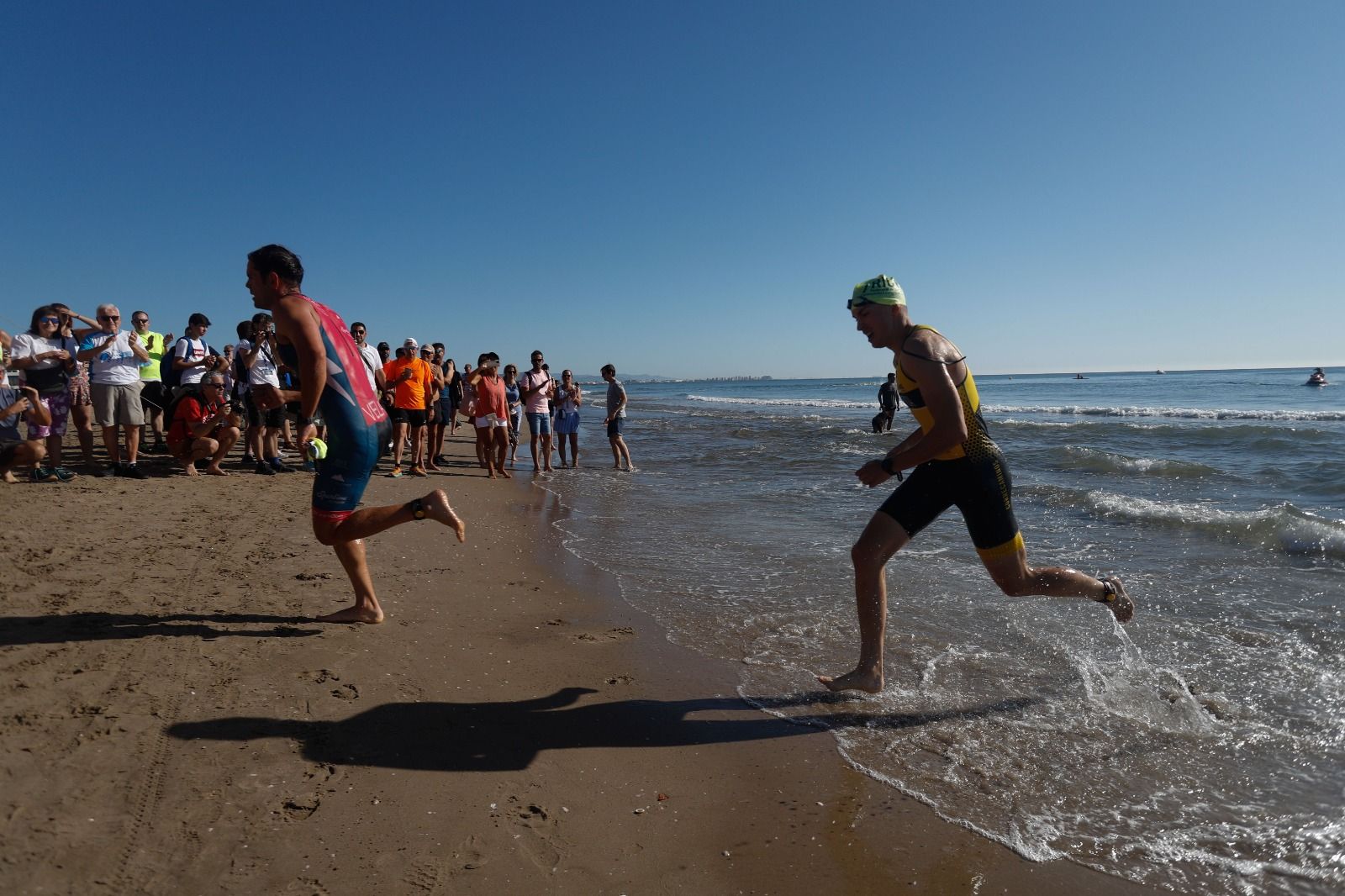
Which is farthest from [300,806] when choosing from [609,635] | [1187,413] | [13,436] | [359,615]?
[1187,413]

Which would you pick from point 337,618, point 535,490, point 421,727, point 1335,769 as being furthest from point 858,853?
point 535,490

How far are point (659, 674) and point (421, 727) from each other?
1.17 m

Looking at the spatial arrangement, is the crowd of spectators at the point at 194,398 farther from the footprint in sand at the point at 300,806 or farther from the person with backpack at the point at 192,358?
the footprint in sand at the point at 300,806

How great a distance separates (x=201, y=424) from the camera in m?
8.57

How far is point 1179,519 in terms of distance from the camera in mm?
7066

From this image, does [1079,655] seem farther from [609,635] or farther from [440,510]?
[440,510]

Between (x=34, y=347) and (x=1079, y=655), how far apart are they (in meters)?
9.71

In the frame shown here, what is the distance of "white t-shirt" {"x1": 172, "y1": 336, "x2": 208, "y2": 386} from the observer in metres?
8.95

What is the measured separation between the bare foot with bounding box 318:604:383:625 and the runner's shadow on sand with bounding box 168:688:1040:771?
3.49ft

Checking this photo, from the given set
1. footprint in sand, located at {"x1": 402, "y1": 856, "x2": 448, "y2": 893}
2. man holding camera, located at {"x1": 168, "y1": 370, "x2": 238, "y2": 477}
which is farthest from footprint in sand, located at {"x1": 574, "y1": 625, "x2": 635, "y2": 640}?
man holding camera, located at {"x1": 168, "y1": 370, "x2": 238, "y2": 477}

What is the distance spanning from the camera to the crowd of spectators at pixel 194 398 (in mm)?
7469

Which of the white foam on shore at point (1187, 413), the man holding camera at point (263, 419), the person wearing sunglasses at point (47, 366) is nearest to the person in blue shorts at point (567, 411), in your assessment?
the man holding camera at point (263, 419)

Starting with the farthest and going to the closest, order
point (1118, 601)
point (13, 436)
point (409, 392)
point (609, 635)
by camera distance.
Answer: point (409, 392) < point (13, 436) < point (609, 635) < point (1118, 601)

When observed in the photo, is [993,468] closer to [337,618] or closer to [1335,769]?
[1335,769]
